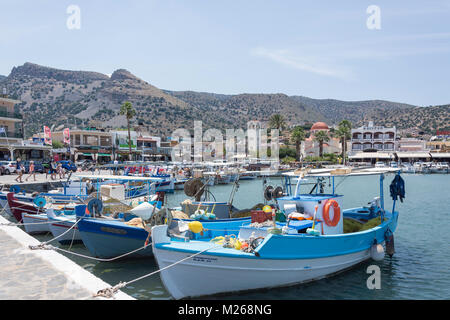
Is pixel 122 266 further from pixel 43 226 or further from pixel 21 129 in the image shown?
pixel 21 129

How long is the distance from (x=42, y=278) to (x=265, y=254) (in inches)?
220

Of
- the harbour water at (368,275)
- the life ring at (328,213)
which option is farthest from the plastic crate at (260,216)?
the harbour water at (368,275)

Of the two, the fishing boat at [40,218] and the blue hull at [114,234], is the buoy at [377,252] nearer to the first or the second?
the blue hull at [114,234]

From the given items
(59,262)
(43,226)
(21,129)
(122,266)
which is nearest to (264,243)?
(59,262)

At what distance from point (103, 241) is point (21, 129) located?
5024 centimetres

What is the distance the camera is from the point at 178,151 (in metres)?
95.1

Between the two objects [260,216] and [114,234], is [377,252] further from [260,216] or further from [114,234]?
[114,234]

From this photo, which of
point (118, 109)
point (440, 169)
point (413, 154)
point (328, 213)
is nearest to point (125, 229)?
point (328, 213)

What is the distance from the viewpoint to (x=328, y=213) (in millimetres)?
12336

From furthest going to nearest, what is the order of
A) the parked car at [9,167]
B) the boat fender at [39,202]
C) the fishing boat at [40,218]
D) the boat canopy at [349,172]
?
1. the parked car at [9,167]
2. the boat fender at [39,202]
3. the fishing boat at [40,218]
4. the boat canopy at [349,172]

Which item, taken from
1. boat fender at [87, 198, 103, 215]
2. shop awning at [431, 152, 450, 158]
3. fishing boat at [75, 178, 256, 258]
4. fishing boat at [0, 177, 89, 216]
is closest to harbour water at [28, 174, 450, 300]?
fishing boat at [75, 178, 256, 258]

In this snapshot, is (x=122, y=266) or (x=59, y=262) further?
(x=122, y=266)

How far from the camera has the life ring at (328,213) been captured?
12320mm

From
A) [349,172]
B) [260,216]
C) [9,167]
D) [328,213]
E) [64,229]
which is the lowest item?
[64,229]
